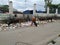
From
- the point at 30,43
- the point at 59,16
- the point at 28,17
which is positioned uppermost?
the point at 30,43

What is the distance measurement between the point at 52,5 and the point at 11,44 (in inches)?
1658

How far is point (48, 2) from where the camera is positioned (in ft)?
176

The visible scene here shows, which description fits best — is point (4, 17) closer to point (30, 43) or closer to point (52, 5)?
point (30, 43)

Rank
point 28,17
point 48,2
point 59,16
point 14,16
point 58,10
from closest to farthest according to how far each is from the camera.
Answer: point 14,16, point 28,17, point 59,16, point 58,10, point 48,2

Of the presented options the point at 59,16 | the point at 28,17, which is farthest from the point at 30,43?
the point at 59,16

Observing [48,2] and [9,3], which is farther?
[48,2]

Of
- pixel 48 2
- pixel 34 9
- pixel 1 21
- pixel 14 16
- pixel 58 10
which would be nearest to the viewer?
pixel 1 21

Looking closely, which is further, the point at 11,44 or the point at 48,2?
the point at 48,2

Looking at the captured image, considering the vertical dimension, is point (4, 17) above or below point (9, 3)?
below

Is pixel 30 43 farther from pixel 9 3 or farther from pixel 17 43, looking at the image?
pixel 9 3

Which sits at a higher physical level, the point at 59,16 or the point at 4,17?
the point at 4,17

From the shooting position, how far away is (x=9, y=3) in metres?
26.8

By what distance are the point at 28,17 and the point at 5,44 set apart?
68.0 feet

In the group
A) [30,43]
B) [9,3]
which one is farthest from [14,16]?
[30,43]
